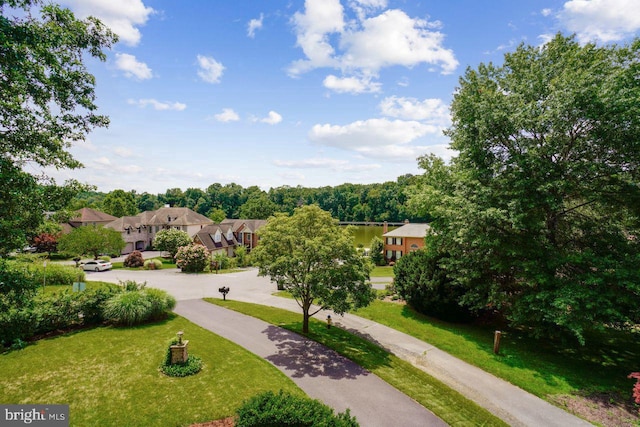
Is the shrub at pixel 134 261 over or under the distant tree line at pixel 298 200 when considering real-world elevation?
under

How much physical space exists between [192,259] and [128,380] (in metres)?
25.0

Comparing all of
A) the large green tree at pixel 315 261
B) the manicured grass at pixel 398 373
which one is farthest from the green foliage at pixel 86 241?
the large green tree at pixel 315 261

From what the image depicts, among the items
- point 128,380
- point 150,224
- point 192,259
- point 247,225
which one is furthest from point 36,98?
point 150,224

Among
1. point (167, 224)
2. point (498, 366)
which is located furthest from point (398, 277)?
point (167, 224)

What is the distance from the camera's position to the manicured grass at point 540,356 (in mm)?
12938

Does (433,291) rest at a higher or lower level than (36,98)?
lower

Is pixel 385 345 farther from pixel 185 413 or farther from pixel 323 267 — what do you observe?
pixel 185 413

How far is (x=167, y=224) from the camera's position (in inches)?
2208

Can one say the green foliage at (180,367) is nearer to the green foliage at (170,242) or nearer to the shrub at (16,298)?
the shrub at (16,298)

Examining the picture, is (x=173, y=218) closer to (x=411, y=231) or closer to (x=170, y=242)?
(x=170, y=242)

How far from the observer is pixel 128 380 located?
1130cm

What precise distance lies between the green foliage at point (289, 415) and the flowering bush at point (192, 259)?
30.1 meters

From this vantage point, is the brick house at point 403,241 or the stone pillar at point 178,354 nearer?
the stone pillar at point 178,354

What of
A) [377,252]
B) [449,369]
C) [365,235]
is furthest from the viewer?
[365,235]
